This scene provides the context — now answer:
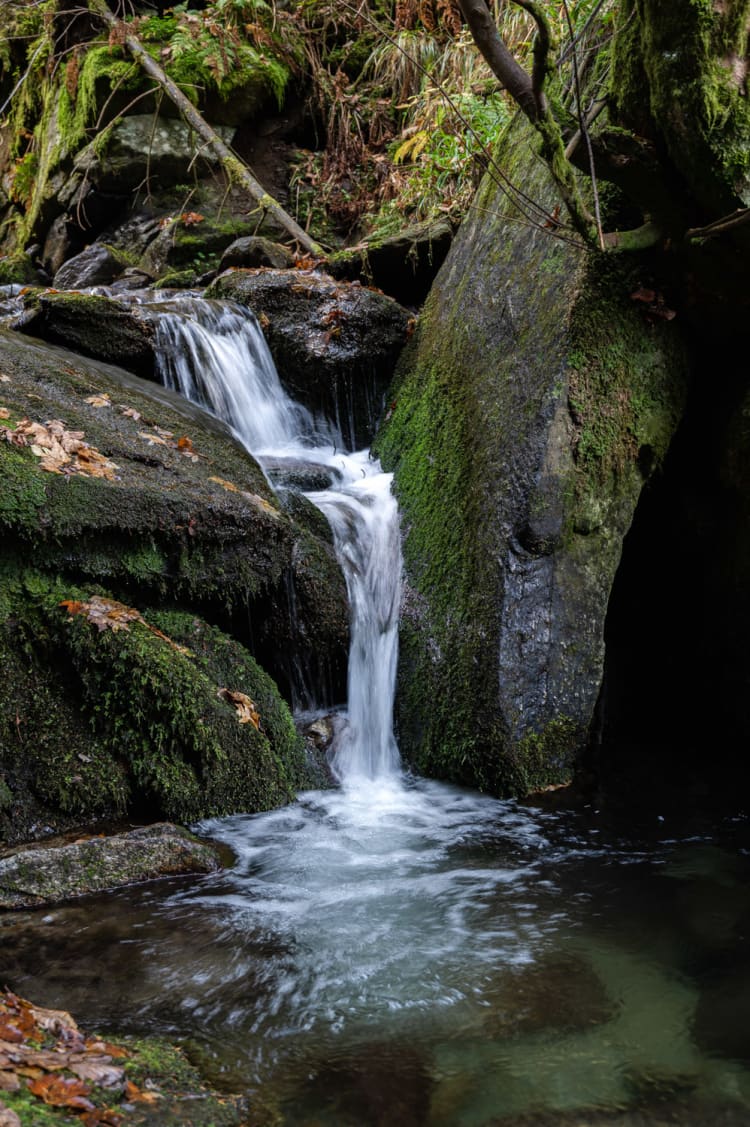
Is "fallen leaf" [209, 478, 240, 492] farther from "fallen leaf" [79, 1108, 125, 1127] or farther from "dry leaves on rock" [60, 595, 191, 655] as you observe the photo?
"fallen leaf" [79, 1108, 125, 1127]

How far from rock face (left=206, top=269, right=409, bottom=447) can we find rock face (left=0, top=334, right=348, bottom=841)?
7.43 ft

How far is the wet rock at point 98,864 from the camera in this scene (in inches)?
132

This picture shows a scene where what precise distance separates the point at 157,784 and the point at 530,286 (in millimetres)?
3893

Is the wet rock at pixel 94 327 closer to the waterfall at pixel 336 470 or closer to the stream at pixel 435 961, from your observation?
the waterfall at pixel 336 470

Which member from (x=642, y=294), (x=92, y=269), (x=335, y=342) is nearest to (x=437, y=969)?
(x=642, y=294)

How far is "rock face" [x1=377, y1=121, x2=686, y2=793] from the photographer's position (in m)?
4.82

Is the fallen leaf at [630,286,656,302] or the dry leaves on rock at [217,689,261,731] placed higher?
the fallen leaf at [630,286,656,302]

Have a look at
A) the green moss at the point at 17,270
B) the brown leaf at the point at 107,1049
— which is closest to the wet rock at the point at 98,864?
the brown leaf at the point at 107,1049

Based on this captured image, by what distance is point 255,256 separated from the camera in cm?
961

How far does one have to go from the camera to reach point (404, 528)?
6031 millimetres

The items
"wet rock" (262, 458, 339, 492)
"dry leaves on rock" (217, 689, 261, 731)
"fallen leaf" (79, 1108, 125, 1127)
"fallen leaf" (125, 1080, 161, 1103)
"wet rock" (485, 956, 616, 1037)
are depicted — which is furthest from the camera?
"wet rock" (262, 458, 339, 492)

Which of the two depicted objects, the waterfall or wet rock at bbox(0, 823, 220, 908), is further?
the waterfall

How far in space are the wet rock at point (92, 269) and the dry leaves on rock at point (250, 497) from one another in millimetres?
6910

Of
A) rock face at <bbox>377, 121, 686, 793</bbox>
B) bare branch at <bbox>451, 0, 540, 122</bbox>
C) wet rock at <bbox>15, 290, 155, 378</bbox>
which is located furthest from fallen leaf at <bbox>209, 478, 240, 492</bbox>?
bare branch at <bbox>451, 0, 540, 122</bbox>
